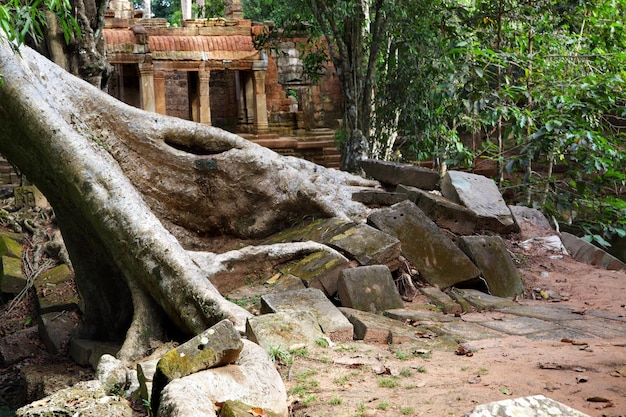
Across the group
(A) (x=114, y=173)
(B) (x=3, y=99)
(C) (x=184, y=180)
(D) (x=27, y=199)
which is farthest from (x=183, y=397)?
(D) (x=27, y=199)

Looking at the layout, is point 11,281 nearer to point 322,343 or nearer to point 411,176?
point 411,176

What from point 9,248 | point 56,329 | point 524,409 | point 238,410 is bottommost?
point 56,329

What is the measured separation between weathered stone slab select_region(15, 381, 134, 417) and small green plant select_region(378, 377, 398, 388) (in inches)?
46.1

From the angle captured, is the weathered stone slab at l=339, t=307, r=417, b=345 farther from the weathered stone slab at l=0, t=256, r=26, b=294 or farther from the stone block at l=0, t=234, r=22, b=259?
the stone block at l=0, t=234, r=22, b=259

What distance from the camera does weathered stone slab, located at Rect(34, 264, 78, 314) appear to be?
21.9ft

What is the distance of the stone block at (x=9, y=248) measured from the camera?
7.70 metres

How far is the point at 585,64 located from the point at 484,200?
3561mm

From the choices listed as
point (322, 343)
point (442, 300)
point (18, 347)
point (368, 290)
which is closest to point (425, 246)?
point (442, 300)

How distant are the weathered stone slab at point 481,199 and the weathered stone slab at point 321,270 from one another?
6.22ft

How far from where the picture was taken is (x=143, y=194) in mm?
6449

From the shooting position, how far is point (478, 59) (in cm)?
820

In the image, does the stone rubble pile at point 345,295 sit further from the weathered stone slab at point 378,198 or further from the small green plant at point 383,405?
the small green plant at point 383,405

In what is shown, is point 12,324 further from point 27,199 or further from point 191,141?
point 191,141

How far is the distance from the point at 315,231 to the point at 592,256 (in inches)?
107
